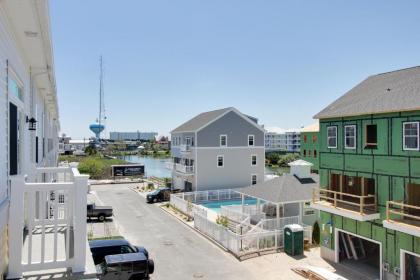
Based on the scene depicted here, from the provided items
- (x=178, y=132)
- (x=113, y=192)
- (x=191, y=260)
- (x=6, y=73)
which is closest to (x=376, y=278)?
(x=191, y=260)

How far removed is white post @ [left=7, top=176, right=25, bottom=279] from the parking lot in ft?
42.7

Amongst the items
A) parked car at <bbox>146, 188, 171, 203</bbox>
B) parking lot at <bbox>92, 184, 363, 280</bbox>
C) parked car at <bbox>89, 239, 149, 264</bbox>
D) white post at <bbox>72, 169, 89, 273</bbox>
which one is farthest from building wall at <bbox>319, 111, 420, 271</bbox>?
parked car at <bbox>146, 188, 171, 203</bbox>

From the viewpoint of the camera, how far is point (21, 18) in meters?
5.75

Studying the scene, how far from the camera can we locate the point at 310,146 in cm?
5522

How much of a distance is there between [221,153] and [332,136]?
21532mm

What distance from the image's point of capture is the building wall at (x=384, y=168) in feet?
48.7

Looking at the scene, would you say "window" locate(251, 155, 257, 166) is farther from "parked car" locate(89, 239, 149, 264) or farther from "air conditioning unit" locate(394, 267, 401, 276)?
"air conditioning unit" locate(394, 267, 401, 276)

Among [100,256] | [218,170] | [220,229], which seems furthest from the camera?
[218,170]

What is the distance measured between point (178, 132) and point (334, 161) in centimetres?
2680

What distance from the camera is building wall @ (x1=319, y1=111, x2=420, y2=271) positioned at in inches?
585

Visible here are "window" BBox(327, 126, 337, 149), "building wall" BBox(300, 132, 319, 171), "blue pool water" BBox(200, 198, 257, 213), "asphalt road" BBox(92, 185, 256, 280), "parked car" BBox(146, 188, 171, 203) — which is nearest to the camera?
"asphalt road" BBox(92, 185, 256, 280)

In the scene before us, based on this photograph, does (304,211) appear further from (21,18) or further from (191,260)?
(21,18)

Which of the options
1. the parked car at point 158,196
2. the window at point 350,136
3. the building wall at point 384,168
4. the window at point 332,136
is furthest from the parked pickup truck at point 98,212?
the window at point 350,136

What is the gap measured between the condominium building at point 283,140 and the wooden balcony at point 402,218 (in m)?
119
